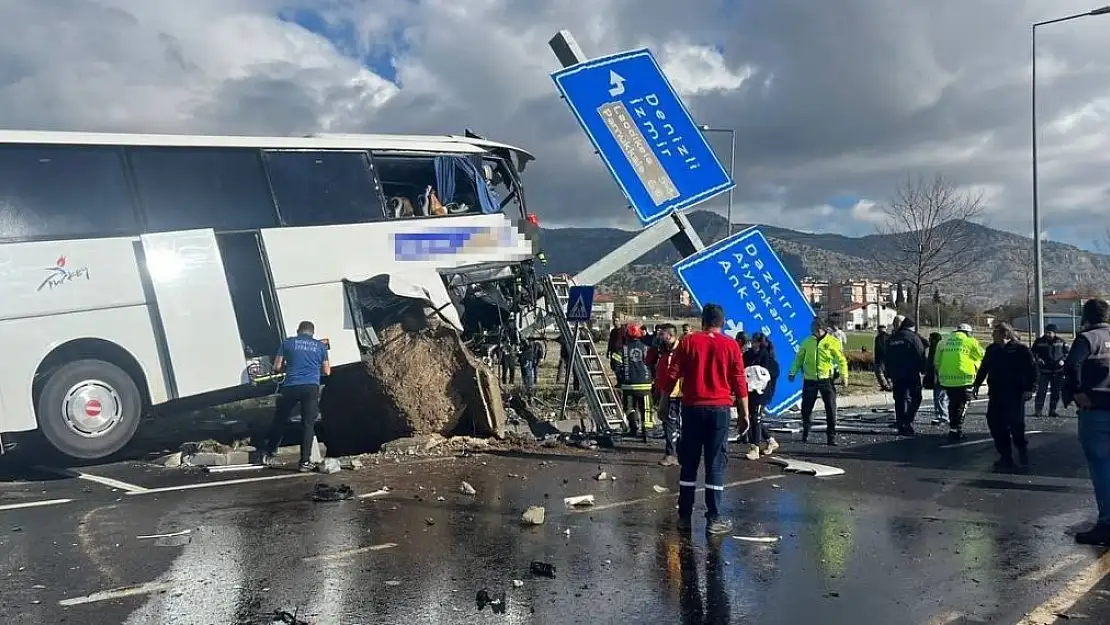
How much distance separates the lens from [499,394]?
12758mm

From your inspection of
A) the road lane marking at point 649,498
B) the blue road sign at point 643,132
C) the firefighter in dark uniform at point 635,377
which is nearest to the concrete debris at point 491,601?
the road lane marking at point 649,498

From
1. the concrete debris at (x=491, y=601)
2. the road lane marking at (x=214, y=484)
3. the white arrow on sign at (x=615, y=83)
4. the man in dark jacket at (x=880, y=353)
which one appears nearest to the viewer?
the concrete debris at (x=491, y=601)

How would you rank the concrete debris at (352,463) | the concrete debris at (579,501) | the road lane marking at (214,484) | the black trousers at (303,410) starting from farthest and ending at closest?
1. the black trousers at (303,410)
2. the concrete debris at (352,463)
3. the road lane marking at (214,484)
4. the concrete debris at (579,501)

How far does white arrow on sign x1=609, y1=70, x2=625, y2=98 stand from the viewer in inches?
567

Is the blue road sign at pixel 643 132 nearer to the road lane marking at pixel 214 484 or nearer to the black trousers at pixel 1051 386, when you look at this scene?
the road lane marking at pixel 214 484

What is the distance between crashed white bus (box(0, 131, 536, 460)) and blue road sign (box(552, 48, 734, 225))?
5.66ft

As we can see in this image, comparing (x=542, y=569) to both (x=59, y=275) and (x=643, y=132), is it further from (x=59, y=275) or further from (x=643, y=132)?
(x=643, y=132)

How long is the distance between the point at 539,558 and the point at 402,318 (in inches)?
269

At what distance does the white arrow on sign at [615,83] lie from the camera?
14398 mm

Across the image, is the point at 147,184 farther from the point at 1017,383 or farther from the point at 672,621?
the point at 1017,383

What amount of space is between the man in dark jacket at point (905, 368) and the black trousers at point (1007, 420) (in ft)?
8.84

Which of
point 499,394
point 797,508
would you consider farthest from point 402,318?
point 797,508

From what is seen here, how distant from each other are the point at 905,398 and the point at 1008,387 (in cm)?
327

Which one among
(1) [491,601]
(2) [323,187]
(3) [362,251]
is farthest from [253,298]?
(1) [491,601]
